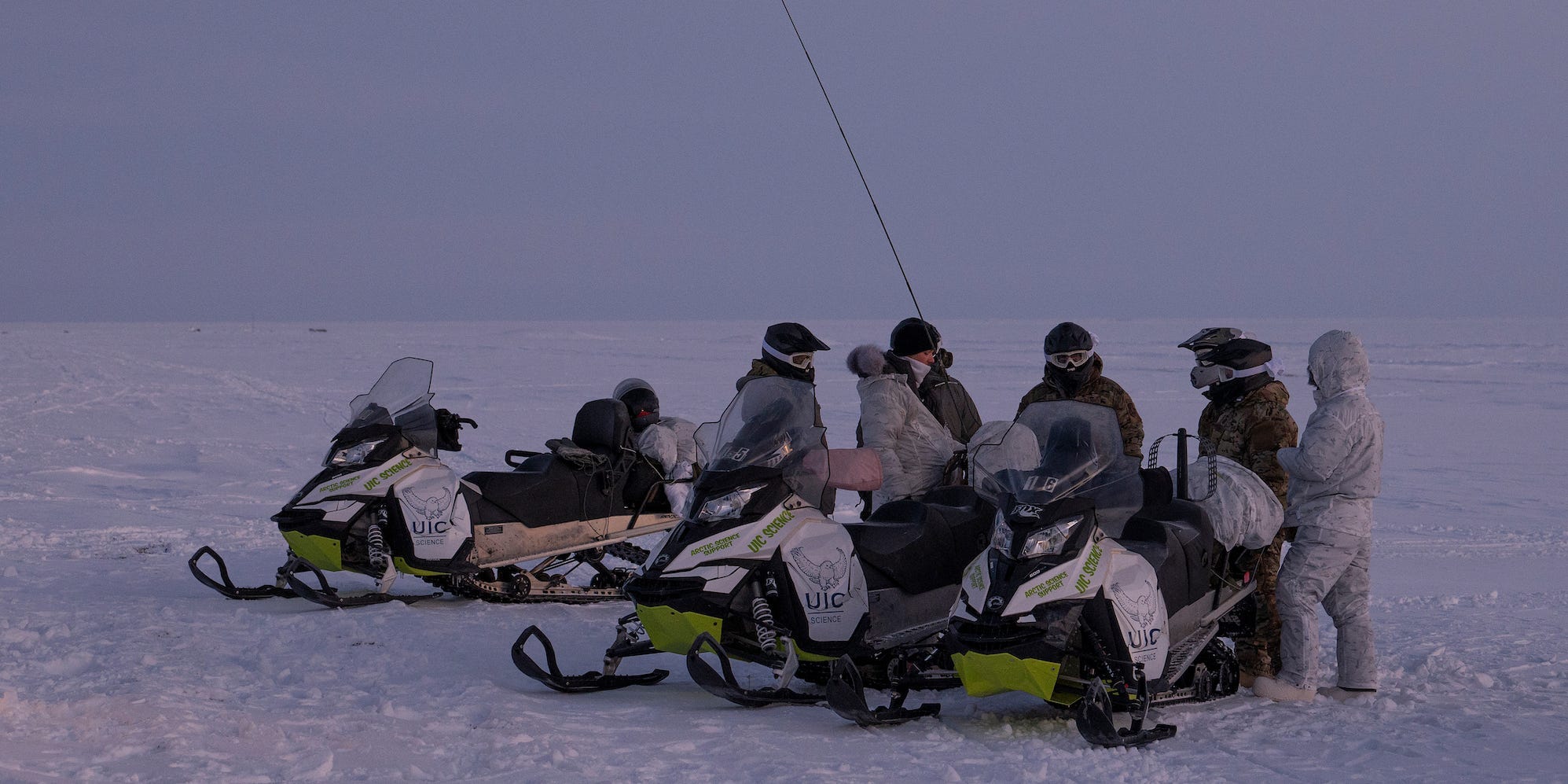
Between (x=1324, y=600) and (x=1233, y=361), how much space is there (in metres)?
1.04

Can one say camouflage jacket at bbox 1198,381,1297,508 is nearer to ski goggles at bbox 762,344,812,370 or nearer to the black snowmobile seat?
ski goggles at bbox 762,344,812,370

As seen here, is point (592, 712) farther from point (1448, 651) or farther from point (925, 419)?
point (1448, 651)

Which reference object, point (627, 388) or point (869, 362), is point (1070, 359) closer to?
point (869, 362)

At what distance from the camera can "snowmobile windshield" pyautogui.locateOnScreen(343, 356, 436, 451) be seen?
727 centimetres

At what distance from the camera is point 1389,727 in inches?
192

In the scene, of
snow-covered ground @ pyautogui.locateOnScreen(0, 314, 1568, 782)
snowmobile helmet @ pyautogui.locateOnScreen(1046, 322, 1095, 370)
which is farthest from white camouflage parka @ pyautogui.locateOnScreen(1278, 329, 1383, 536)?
snowmobile helmet @ pyautogui.locateOnScreen(1046, 322, 1095, 370)

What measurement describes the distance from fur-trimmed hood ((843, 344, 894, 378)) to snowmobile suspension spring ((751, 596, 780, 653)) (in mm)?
1447

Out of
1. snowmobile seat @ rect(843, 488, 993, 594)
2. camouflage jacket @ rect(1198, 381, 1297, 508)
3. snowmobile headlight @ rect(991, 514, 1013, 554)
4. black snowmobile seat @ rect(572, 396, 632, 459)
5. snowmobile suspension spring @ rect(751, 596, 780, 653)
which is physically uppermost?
camouflage jacket @ rect(1198, 381, 1297, 508)

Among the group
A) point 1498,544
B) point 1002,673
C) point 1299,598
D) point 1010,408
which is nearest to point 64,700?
point 1002,673

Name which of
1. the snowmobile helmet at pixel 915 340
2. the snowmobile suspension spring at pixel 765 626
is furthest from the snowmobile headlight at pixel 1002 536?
the snowmobile helmet at pixel 915 340

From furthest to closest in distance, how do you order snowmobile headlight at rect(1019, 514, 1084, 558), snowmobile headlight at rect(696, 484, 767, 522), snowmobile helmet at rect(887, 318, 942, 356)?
snowmobile helmet at rect(887, 318, 942, 356), snowmobile headlight at rect(696, 484, 767, 522), snowmobile headlight at rect(1019, 514, 1084, 558)

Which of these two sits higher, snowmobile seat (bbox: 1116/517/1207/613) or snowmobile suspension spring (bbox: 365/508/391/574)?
snowmobile seat (bbox: 1116/517/1207/613)

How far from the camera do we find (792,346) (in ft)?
18.6

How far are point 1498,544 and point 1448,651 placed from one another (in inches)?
149
